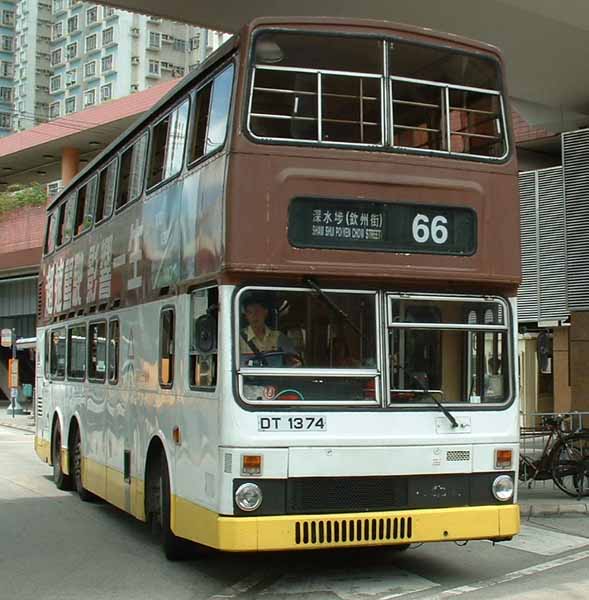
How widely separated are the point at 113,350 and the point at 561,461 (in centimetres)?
588

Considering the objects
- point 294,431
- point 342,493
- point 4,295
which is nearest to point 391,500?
point 342,493

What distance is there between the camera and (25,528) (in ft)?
36.6

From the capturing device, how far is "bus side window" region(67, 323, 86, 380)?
511 inches

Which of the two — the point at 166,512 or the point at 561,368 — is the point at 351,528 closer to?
the point at 166,512

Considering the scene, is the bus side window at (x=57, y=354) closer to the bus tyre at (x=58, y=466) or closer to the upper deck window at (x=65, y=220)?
the bus tyre at (x=58, y=466)

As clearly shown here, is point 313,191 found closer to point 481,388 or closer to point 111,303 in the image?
point 481,388

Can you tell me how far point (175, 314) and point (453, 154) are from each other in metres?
2.72

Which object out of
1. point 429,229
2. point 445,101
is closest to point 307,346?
point 429,229

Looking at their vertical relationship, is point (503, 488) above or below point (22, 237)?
below

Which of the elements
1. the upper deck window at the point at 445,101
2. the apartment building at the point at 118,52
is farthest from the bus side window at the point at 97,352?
the apartment building at the point at 118,52

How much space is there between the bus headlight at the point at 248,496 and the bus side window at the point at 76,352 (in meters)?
6.08

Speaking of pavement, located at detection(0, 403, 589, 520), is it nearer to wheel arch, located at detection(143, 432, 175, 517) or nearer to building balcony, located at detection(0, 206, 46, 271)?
wheel arch, located at detection(143, 432, 175, 517)

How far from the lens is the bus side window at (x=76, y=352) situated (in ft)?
42.6

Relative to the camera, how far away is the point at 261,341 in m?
7.39
